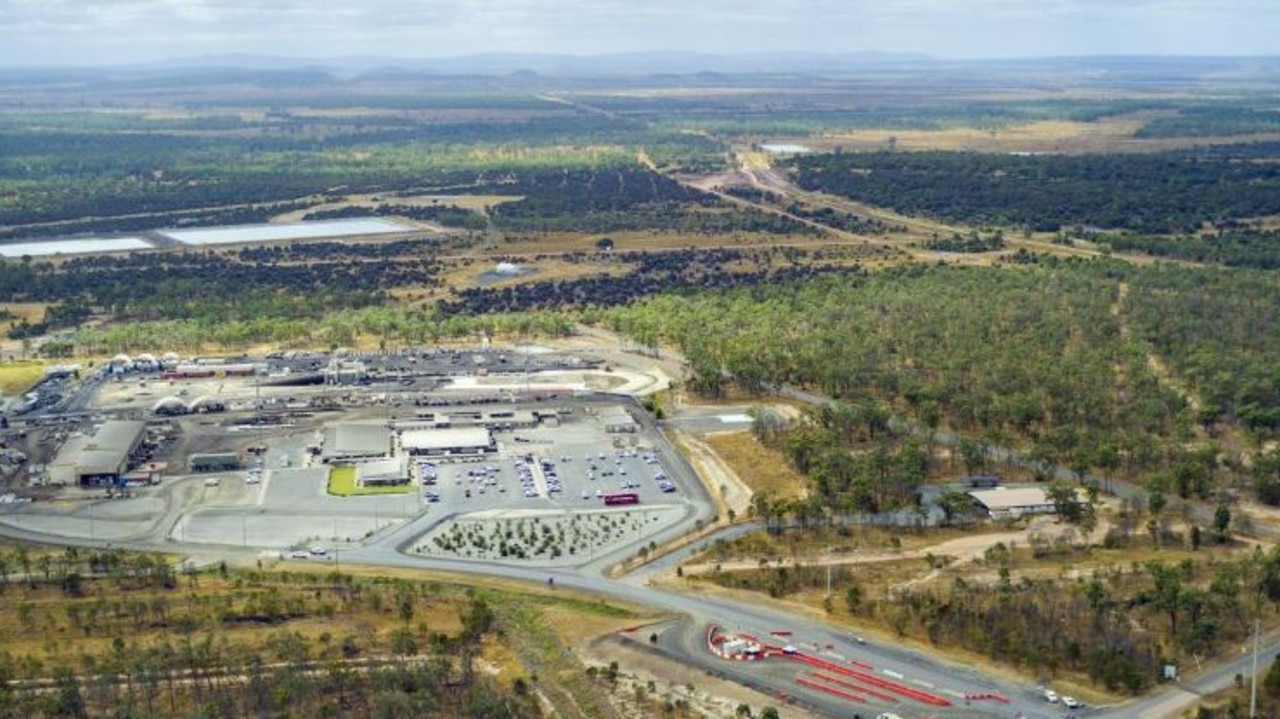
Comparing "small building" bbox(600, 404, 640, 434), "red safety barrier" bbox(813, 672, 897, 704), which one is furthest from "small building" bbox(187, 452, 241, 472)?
"red safety barrier" bbox(813, 672, 897, 704)

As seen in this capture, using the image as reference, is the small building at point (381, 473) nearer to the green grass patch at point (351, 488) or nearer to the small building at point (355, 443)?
the green grass patch at point (351, 488)

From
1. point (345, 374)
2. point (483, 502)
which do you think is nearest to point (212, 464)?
point (483, 502)

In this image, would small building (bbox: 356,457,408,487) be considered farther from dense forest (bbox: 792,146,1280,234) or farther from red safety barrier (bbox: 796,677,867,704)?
dense forest (bbox: 792,146,1280,234)

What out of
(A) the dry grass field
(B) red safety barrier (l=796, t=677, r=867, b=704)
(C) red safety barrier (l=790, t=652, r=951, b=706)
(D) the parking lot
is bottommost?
(D) the parking lot

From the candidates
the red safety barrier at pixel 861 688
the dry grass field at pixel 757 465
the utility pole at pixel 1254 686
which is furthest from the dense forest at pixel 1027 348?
the red safety barrier at pixel 861 688

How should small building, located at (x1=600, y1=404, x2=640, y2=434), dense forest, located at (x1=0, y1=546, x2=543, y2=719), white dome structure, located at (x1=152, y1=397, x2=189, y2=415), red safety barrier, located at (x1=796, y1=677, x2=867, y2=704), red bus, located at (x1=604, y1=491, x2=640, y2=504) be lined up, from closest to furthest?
dense forest, located at (x1=0, y1=546, x2=543, y2=719) → red safety barrier, located at (x1=796, y1=677, x2=867, y2=704) → red bus, located at (x1=604, y1=491, x2=640, y2=504) → small building, located at (x1=600, y1=404, x2=640, y2=434) → white dome structure, located at (x1=152, y1=397, x2=189, y2=415)

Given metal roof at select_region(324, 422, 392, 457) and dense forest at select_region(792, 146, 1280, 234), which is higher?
dense forest at select_region(792, 146, 1280, 234)

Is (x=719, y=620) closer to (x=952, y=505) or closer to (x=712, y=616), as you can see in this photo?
(x=712, y=616)

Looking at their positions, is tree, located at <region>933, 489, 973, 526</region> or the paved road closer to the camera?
the paved road
